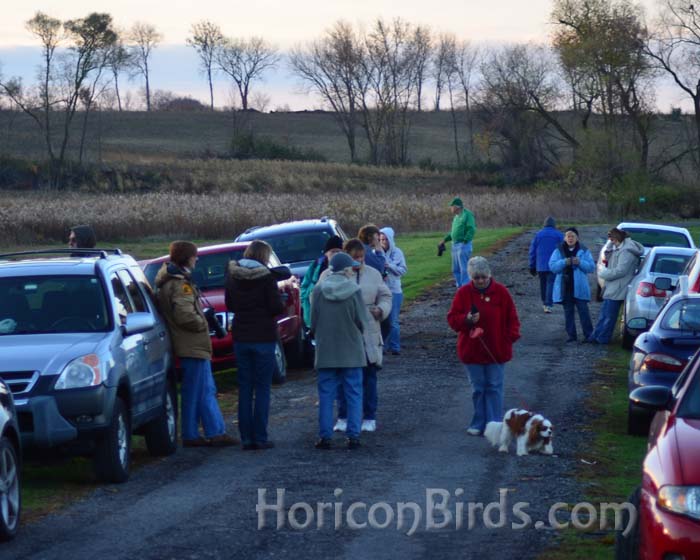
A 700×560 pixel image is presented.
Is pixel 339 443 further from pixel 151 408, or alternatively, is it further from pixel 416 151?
pixel 416 151

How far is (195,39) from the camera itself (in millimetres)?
112625

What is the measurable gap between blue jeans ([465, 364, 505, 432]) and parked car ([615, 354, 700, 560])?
14.4 feet

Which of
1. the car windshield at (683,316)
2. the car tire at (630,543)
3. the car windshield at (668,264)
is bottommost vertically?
the car tire at (630,543)

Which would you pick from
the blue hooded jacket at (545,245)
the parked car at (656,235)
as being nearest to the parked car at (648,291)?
the blue hooded jacket at (545,245)

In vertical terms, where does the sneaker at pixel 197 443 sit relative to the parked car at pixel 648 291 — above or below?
below

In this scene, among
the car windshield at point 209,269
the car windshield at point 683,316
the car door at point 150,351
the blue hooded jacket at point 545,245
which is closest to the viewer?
the car door at point 150,351

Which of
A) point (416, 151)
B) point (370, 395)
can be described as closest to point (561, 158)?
point (416, 151)

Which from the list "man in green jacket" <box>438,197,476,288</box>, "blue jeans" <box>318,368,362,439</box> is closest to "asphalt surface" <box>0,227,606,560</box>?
"blue jeans" <box>318,368,362,439</box>

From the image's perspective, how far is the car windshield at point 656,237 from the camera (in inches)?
998

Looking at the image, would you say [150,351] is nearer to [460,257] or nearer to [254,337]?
[254,337]

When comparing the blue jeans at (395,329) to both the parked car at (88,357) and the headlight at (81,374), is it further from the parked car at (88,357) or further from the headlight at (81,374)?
the headlight at (81,374)

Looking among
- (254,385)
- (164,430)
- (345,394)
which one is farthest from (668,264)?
(164,430)

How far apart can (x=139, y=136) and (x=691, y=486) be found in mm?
112689

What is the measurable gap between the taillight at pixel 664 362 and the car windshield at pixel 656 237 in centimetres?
1429
